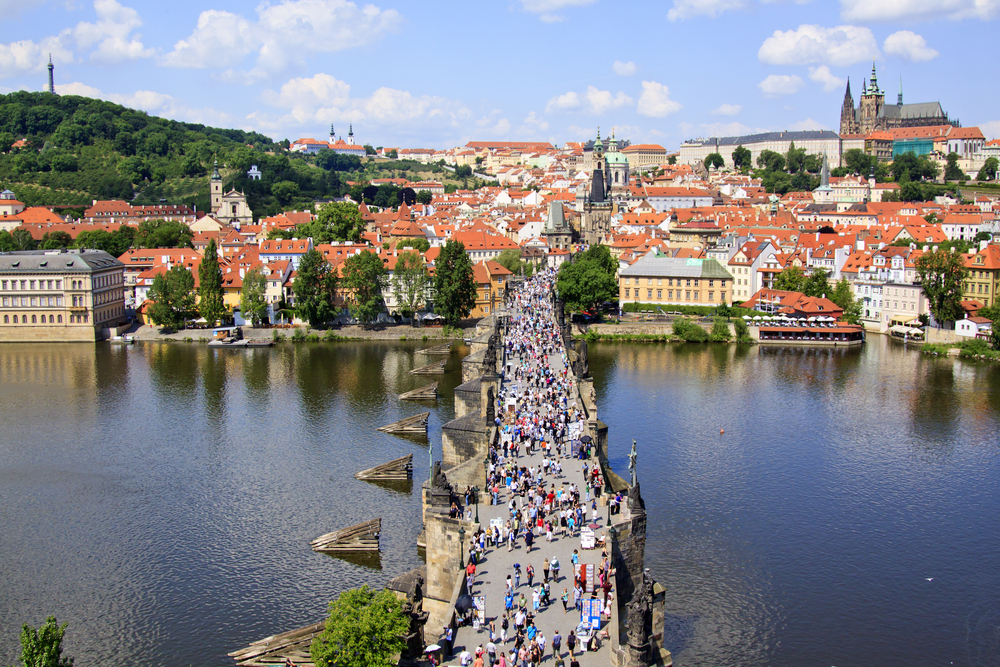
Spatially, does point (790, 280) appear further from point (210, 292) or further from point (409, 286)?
point (210, 292)

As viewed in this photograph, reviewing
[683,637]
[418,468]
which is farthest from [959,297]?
[683,637]

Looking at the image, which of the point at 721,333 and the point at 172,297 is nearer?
the point at 721,333

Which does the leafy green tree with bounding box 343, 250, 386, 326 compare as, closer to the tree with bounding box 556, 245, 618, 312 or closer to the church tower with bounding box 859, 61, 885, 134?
the tree with bounding box 556, 245, 618, 312

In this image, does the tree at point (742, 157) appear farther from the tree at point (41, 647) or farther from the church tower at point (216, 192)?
the tree at point (41, 647)

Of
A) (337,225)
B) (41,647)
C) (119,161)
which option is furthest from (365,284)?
(119,161)

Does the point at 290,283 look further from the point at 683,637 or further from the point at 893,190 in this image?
the point at 893,190

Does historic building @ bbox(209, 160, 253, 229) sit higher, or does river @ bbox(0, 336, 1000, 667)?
historic building @ bbox(209, 160, 253, 229)

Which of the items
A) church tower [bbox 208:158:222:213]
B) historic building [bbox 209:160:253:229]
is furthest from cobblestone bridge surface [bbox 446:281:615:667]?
church tower [bbox 208:158:222:213]
